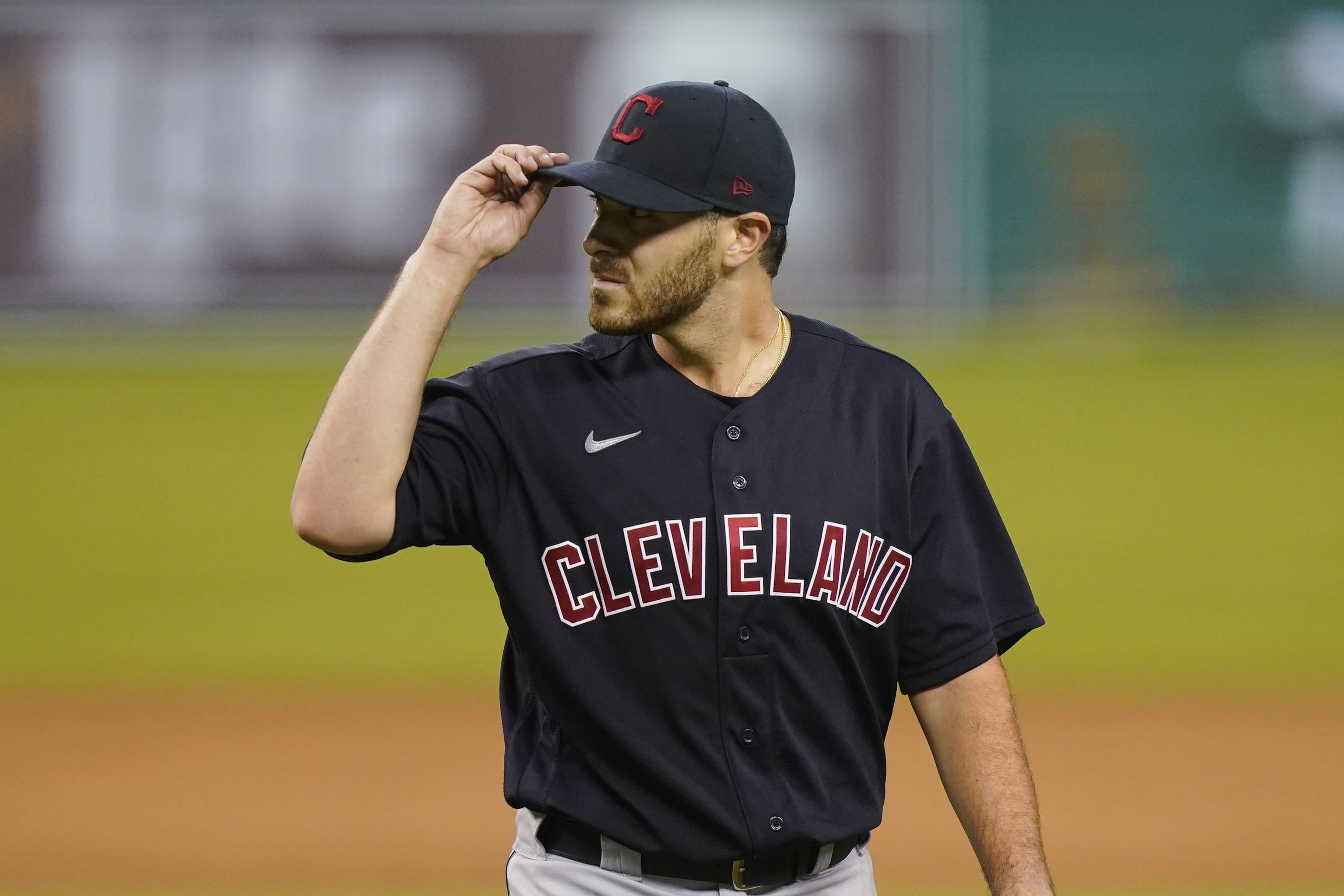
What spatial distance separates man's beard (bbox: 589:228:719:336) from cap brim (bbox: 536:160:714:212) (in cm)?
7

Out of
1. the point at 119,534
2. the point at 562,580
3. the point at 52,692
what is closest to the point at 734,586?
the point at 562,580

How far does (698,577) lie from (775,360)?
385 millimetres

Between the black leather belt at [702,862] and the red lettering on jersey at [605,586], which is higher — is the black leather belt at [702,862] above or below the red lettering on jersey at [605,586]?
below

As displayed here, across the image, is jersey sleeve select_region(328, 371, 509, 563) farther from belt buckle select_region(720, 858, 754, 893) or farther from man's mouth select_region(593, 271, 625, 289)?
belt buckle select_region(720, 858, 754, 893)

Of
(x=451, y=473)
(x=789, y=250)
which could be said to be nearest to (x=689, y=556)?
(x=451, y=473)

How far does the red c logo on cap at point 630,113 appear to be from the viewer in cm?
221

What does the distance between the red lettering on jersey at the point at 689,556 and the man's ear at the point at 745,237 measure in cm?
39

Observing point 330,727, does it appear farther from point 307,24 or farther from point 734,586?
point 307,24

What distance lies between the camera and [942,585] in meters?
2.28

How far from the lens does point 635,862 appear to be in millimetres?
2166

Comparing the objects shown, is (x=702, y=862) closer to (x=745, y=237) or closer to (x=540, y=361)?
(x=540, y=361)

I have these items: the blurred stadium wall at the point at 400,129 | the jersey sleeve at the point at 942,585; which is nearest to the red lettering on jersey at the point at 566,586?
the jersey sleeve at the point at 942,585

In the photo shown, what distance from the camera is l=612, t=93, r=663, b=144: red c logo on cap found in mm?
2213

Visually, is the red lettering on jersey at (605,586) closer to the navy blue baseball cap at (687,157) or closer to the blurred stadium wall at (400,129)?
the navy blue baseball cap at (687,157)
